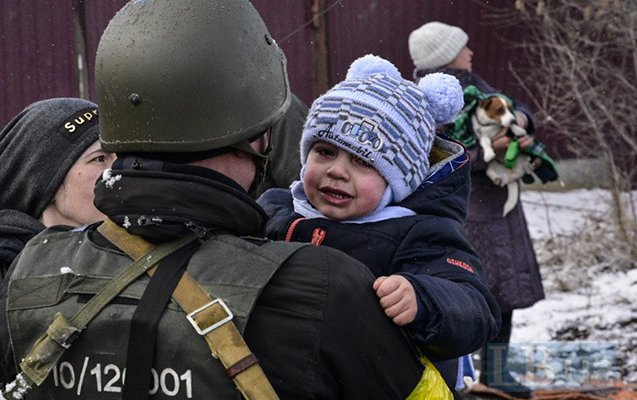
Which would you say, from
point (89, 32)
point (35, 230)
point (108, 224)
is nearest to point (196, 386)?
point (108, 224)

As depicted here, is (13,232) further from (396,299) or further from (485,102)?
(485,102)

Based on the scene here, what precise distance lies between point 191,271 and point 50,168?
4.65 feet

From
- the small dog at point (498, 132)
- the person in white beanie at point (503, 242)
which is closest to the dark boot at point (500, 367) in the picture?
the person in white beanie at point (503, 242)

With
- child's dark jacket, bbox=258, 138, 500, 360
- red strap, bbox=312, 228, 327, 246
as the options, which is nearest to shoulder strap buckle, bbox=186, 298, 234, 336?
child's dark jacket, bbox=258, 138, 500, 360

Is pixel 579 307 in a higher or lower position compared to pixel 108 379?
lower

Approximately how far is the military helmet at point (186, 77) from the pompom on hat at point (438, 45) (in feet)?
16.1

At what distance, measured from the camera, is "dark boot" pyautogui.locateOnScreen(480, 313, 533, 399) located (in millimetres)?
6672

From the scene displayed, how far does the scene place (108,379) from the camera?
6.78 feet

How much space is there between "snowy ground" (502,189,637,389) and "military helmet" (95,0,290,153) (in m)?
5.08

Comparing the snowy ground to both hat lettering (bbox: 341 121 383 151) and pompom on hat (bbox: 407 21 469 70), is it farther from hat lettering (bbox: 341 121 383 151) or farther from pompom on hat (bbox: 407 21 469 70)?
hat lettering (bbox: 341 121 383 151)

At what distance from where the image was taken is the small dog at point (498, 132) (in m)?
6.50

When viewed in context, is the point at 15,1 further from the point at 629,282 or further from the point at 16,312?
the point at 16,312

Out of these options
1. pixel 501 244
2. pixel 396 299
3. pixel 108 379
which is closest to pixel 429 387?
pixel 396 299

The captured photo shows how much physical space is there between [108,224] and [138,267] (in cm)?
19
